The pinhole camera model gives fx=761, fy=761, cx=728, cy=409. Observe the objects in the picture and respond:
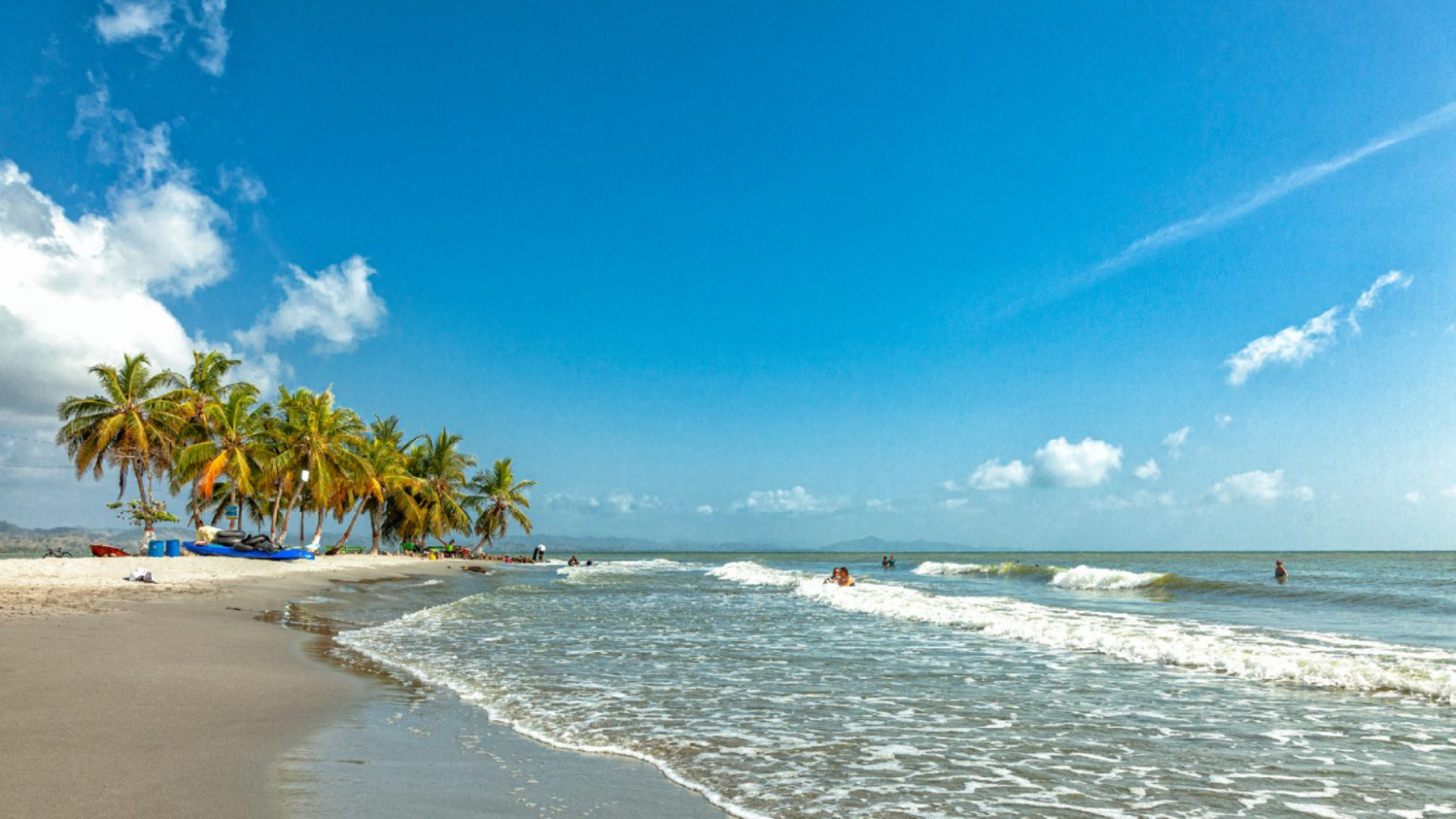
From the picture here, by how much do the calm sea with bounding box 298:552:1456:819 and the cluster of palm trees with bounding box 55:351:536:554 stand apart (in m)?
21.2

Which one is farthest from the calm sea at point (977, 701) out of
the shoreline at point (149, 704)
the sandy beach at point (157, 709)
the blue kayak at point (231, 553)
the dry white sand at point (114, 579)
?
the blue kayak at point (231, 553)

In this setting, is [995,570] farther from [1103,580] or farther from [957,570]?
[1103,580]

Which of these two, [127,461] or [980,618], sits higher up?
[127,461]

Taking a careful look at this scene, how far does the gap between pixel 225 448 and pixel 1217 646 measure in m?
40.9

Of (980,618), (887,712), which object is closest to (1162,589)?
(980,618)

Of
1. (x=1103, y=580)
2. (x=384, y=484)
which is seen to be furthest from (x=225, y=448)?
(x=1103, y=580)

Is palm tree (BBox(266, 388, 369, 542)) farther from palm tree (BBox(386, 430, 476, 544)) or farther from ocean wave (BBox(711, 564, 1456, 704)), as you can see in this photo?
ocean wave (BBox(711, 564, 1456, 704))

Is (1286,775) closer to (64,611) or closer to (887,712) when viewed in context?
(887,712)

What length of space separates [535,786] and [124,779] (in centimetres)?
257

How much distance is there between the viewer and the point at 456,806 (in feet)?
16.0

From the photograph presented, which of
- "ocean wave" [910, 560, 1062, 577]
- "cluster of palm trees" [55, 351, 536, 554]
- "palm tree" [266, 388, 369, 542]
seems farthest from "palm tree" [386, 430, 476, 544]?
"ocean wave" [910, 560, 1062, 577]

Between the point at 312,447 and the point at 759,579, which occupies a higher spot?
the point at 312,447

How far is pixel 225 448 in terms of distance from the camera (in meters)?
37.2

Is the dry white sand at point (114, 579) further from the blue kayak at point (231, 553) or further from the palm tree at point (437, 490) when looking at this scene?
the palm tree at point (437, 490)
